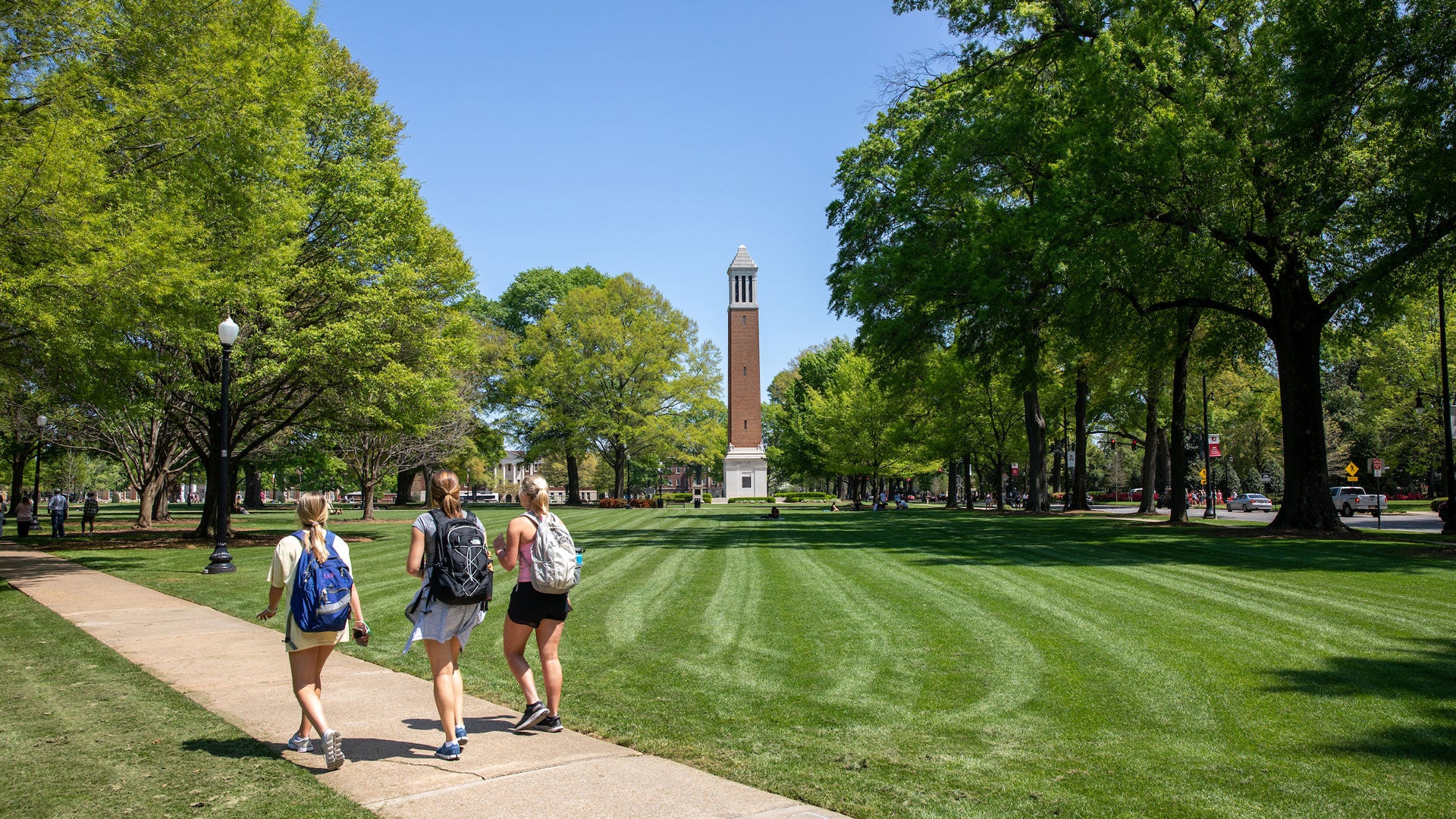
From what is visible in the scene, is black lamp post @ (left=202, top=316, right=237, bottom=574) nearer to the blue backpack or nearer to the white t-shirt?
the white t-shirt

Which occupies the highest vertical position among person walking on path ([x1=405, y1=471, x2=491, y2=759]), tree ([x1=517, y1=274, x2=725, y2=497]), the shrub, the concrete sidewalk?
tree ([x1=517, y1=274, x2=725, y2=497])

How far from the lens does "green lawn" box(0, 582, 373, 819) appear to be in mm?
4785

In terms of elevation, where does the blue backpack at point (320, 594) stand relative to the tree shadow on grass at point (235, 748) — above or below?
above

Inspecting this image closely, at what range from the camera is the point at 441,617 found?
5.73 metres

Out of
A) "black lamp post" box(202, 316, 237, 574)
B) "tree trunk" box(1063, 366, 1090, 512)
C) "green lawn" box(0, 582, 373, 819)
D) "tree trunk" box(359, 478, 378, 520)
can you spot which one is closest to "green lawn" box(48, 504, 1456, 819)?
"black lamp post" box(202, 316, 237, 574)

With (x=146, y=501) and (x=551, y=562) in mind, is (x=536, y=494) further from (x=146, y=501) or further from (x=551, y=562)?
(x=146, y=501)

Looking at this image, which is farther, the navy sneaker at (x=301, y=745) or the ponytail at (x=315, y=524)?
the navy sneaker at (x=301, y=745)

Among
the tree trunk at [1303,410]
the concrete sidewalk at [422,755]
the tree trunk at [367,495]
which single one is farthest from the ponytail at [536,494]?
the tree trunk at [367,495]

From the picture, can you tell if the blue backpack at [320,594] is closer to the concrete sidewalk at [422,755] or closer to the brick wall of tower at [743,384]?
the concrete sidewalk at [422,755]

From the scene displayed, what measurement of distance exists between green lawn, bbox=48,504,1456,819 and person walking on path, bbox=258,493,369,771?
5.95ft

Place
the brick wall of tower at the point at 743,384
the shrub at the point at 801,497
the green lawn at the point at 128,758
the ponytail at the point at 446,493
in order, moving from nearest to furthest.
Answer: the green lawn at the point at 128,758, the ponytail at the point at 446,493, the brick wall of tower at the point at 743,384, the shrub at the point at 801,497

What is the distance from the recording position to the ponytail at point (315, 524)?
5633 mm

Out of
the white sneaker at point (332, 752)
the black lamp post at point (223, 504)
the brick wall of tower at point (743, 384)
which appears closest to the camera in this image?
the white sneaker at point (332, 752)

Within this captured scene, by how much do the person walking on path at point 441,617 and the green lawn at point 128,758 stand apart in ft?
2.70
